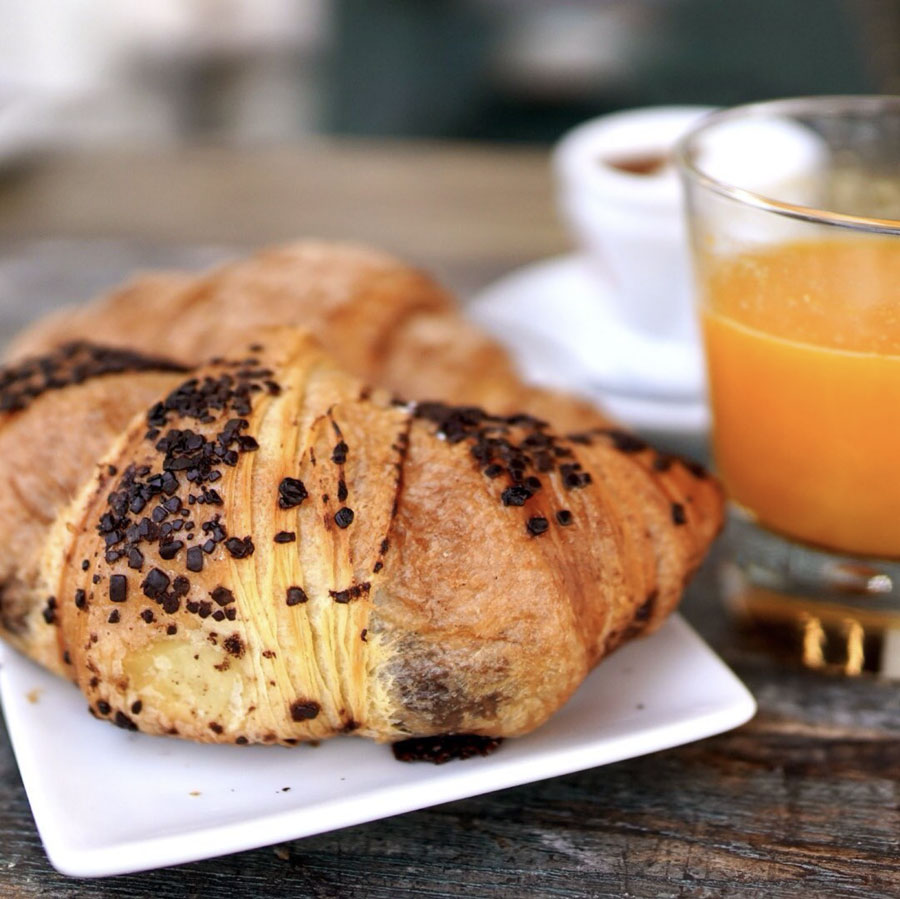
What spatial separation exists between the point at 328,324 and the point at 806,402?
799mm

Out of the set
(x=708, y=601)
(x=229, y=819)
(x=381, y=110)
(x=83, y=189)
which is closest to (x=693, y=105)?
(x=381, y=110)

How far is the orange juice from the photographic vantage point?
52.3 inches

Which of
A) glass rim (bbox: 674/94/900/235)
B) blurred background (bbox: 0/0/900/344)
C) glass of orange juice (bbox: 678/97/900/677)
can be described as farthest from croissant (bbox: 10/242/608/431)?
blurred background (bbox: 0/0/900/344)

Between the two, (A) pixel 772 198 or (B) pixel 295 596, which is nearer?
(B) pixel 295 596

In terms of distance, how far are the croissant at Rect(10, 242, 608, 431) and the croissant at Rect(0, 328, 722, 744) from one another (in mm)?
429

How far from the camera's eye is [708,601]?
1.64 meters

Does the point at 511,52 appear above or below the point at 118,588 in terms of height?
above

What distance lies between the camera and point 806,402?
1.39m

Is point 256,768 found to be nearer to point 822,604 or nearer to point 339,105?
point 822,604

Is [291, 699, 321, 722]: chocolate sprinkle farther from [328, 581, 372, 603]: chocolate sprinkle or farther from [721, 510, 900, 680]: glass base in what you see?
[721, 510, 900, 680]: glass base

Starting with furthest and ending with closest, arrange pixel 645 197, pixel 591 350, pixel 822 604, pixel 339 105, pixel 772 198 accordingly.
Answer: pixel 339 105 → pixel 591 350 → pixel 645 197 → pixel 772 198 → pixel 822 604

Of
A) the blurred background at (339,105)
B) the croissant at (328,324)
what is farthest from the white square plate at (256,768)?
the blurred background at (339,105)

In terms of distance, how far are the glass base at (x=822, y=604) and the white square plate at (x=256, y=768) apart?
234 mm

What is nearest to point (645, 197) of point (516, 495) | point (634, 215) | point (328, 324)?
point (634, 215)
